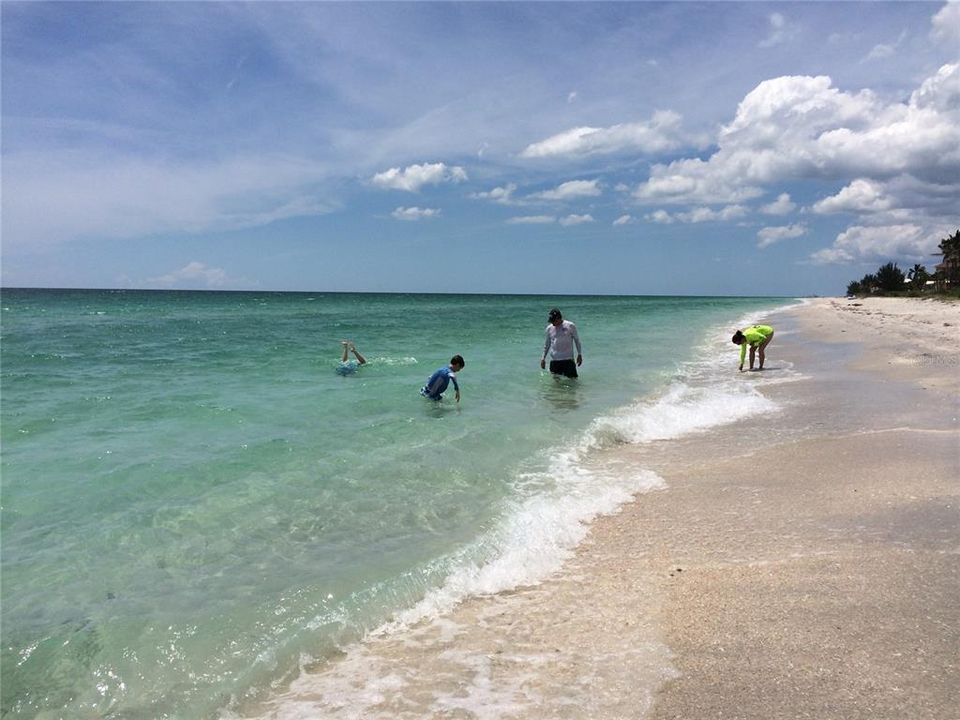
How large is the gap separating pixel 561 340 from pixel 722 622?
10172mm

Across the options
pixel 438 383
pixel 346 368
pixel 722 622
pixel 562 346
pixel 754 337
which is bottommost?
pixel 722 622

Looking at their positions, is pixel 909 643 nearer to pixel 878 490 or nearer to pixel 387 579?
pixel 878 490

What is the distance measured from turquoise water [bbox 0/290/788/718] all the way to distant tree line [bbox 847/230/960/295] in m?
65.5

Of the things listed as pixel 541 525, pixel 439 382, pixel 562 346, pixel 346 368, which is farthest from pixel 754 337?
pixel 541 525

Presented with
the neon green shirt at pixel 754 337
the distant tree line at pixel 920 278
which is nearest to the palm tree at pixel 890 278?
the distant tree line at pixel 920 278

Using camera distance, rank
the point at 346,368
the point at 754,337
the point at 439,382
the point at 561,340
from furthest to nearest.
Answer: the point at 346,368 → the point at 754,337 → the point at 561,340 → the point at 439,382

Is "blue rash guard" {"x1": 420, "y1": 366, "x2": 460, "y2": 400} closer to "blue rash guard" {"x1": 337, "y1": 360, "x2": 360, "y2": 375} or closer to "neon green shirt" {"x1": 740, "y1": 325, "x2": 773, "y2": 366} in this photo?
"blue rash guard" {"x1": 337, "y1": 360, "x2": 360, "y2": 375}

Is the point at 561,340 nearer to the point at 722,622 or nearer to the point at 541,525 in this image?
the point at 541,525

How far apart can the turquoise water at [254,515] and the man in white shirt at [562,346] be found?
41cm

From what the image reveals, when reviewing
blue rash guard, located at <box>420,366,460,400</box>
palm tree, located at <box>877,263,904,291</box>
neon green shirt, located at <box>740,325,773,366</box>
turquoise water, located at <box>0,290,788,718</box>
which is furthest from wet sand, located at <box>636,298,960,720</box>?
palm tree, located at <box>877,263,904,291</box>

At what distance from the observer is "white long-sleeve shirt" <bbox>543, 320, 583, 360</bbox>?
13578 millimetres

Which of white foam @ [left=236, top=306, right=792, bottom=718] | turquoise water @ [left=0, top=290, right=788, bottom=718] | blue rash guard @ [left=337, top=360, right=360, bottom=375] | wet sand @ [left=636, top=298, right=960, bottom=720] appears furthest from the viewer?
blue rash guard @ [left=337, top=360, right=360, bottom=375]

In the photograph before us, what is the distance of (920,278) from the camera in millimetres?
87000

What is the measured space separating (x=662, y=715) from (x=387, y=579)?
2399mm
